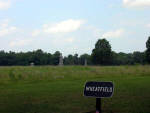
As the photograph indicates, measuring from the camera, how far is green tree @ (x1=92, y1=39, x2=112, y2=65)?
74.8 meters

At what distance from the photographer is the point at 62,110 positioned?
930cm

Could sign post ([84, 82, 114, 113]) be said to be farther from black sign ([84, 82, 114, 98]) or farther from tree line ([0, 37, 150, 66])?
tree line ([0, 37, 150, 66])

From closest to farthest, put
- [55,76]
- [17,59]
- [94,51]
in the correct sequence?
[55,76], [94,51], [17,59]

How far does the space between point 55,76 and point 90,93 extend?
Result: 871 inches

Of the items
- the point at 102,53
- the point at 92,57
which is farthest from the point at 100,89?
the point at 92,57

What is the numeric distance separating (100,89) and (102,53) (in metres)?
70.3

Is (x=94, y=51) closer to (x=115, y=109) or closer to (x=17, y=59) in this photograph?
(x=17, y=59)

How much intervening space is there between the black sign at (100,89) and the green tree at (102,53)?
230ft

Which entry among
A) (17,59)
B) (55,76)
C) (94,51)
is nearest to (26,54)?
(17,59)

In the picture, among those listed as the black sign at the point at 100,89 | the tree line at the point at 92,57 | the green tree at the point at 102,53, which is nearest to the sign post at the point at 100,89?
the black sign at the point at 100,89

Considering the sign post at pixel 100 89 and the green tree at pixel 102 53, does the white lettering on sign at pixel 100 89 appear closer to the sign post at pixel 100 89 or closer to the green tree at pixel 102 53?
the sign post at pixel 100 89

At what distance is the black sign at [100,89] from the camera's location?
453cm

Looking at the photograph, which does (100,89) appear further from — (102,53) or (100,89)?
(102,53)

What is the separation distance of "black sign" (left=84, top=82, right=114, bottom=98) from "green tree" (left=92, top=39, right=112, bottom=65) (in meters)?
70.0
